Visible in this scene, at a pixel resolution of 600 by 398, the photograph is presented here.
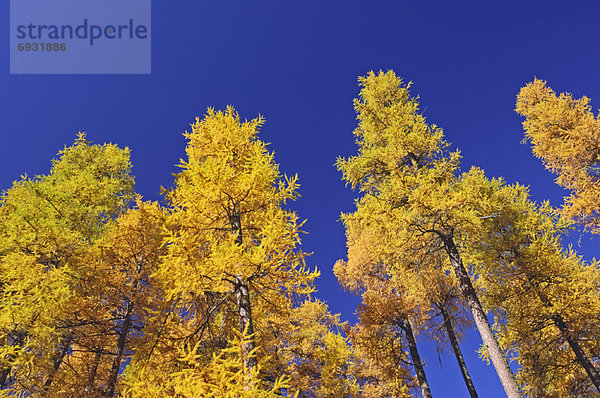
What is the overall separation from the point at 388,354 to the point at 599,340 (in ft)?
22.6

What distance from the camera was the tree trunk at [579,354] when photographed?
30.4 ft

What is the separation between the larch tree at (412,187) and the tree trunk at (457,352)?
2.72 meters

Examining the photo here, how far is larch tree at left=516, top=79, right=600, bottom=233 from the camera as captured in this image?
11055 mm

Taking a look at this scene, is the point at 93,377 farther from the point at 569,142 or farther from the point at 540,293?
the point at 569,142

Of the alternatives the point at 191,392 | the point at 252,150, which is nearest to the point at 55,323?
the point at 191,392

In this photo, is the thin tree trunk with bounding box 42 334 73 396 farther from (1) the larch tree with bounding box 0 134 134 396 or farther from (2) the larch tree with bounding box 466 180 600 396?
(2) the larch tree with bounding box 466 180 600 396

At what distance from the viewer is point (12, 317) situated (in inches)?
259

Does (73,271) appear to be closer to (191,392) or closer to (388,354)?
(191,392)

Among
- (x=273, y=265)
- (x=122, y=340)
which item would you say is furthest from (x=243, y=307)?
(x=122, y=340)

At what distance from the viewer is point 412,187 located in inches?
383

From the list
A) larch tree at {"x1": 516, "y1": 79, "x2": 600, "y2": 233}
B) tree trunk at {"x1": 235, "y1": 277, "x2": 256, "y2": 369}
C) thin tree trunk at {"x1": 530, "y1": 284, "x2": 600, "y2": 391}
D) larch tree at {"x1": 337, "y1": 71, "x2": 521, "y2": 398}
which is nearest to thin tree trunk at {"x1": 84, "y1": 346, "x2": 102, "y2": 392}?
tree trunk at {"x1": 235, "y1": 277, "x2": 256, "y2": 369}

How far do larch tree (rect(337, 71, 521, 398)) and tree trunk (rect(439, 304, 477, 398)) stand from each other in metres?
2.72

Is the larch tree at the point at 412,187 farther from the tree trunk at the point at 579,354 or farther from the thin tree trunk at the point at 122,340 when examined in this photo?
the thin tree trunk at the point at 122,340

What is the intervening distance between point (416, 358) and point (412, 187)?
262 inches
